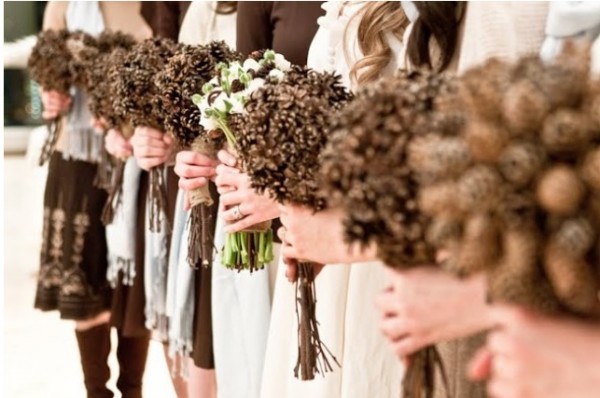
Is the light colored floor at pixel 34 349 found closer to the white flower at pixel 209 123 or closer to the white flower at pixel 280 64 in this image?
the white flower at pixel 209 123

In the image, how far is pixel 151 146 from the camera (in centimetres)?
211

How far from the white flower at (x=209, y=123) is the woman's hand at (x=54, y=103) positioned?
1.54 meters

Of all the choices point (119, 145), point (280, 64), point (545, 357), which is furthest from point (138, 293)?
point (545, 357)

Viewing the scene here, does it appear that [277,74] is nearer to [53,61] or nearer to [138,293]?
[138,293]

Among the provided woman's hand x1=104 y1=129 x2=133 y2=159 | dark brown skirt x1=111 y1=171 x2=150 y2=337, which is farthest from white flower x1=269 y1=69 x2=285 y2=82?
dark brown skirt x1=111 y1=171 x2=150 y2=337

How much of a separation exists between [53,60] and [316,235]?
1.96m

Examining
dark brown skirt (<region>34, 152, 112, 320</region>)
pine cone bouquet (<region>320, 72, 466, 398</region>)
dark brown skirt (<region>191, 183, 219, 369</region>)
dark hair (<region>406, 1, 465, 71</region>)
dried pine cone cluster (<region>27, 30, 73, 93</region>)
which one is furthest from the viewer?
dark brown skirt (<region>34, 152, 112, 320</region>)

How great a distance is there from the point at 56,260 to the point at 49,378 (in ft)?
2.30

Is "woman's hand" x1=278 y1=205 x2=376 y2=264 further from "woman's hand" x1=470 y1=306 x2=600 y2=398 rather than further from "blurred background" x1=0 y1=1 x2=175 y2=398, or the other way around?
"blurred background" x1=0 y1=1 x2=175 y2=398

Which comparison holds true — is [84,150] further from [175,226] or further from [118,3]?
[175,226]

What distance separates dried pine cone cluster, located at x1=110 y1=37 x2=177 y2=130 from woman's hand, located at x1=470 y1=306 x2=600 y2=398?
4.21ft

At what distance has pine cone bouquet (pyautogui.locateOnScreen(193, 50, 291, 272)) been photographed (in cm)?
150

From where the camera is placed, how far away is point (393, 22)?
1.46 m

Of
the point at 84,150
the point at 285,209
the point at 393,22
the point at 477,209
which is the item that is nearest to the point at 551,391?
the point at 477,209
